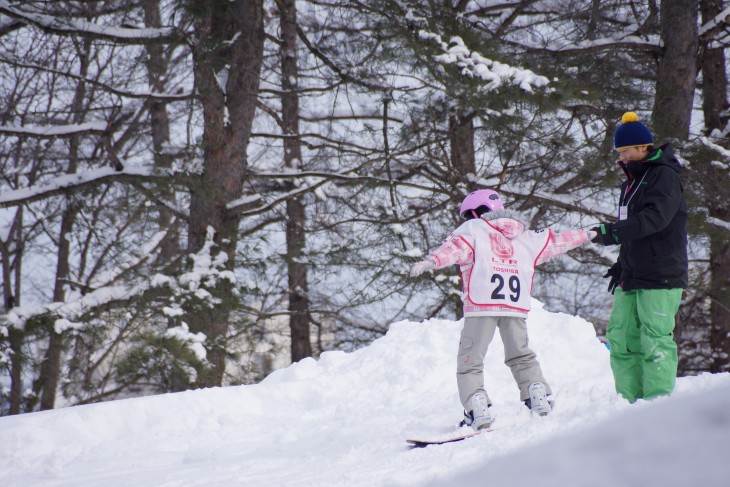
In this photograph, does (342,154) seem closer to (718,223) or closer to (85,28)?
(85,28)

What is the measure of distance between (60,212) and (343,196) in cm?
385

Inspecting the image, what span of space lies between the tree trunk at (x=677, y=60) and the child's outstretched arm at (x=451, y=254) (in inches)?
227

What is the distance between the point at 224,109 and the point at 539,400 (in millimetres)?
6377

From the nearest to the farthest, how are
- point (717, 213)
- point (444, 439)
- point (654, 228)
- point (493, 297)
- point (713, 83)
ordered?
1. point (444, 439)
2. point (654, 228)
3. point (493, 297)
4. point (717, 213)
5. point (713, 83)

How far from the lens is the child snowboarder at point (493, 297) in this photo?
402 cm

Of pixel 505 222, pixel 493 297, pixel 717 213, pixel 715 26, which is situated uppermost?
pixel 715 26

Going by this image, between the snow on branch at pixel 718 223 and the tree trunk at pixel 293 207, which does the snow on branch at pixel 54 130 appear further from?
the snow on branch at pixel 718 223

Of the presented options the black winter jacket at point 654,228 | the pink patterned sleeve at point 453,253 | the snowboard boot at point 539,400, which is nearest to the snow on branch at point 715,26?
the black winter jacket at point 654,228

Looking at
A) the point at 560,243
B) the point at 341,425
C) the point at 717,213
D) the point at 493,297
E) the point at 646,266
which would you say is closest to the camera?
the point at 646,266

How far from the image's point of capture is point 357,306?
31.1 ft

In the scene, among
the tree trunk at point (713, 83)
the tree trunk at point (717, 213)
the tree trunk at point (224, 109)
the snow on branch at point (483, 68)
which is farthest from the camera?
the tree trunk at point (713, 83)

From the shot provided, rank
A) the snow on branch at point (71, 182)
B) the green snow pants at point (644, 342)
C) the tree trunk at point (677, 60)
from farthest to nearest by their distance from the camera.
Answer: the tree trunk at point (677, 60) → the snow on branch at point (71, 182) → the green snow pants at point (644, 342)

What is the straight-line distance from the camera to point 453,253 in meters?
4.09

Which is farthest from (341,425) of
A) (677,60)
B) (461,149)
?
(677,60)
